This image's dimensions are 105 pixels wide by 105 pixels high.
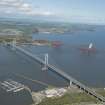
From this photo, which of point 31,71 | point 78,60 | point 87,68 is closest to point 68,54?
point 78,60

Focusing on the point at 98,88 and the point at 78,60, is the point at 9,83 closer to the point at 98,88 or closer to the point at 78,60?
the point at 98,88

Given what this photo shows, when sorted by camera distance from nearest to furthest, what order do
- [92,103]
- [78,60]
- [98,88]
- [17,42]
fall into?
[92,103] < [98,88] < [78,60] < [17,42]

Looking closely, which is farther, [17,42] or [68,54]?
[17,42]

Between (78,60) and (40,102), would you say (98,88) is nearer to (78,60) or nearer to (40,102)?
(40,102)

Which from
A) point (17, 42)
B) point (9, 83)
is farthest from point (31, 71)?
point (17, 42)

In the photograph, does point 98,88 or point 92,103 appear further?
point 98,88

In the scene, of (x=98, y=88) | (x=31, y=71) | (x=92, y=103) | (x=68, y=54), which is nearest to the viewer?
(x=92, y=103)
